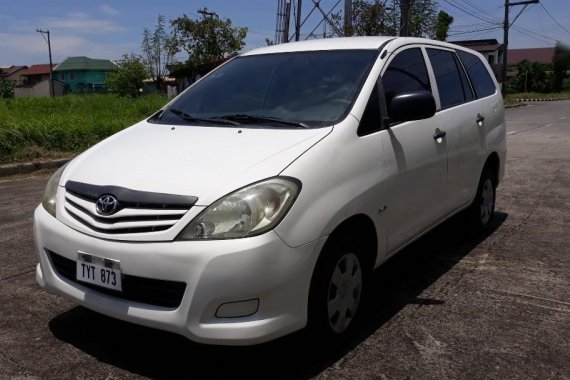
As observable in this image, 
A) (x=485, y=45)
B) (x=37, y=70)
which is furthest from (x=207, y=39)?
(x=37, y=70)

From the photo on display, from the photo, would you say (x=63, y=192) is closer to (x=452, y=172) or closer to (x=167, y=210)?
(x=167, y=210)

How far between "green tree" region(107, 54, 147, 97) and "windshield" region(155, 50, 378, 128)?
37.7 metres

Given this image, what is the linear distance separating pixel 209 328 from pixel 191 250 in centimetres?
36

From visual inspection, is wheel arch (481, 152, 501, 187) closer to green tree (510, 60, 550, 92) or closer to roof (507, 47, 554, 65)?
green tree (510, 60, 550, 92)

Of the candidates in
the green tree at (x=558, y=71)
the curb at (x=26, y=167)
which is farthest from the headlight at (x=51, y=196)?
the green tree at (x=558, y=71)

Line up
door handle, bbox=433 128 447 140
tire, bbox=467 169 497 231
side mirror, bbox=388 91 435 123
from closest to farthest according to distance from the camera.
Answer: side mirror, bbox=388 91 435 123 → door handle, bbox=433 128 447 140 → tire, bbox=467 169 497 231

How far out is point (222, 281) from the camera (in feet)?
8.22

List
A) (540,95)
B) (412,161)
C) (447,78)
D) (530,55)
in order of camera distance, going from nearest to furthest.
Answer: (412,161)
(447,78)
(540,95)
(530,55)

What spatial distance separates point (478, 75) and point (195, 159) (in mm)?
3446

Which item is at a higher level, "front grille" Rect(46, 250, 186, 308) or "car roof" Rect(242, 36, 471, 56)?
"car roof" Rect(242, 36, 471, 56)

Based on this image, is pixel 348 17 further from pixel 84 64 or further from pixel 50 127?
pixel 84 64

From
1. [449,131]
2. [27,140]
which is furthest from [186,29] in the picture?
[449,131]

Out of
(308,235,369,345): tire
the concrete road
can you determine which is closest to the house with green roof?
the concrete road

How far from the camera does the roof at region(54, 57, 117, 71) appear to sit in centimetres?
8675
